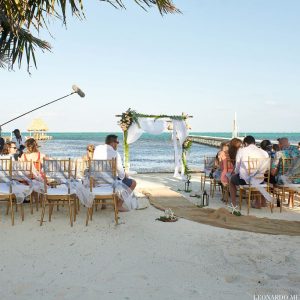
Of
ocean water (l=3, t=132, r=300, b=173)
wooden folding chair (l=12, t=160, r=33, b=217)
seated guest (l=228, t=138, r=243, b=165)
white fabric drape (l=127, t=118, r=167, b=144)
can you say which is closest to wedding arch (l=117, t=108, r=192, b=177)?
white fabric drape (l=127, t=118, r=167, b=144)

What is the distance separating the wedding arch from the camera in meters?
11.6

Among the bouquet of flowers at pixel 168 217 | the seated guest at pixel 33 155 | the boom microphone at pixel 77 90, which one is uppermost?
the boom microphone at pixel 77 90

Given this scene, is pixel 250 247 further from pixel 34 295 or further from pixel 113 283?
pixel 34 295

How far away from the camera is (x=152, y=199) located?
7105 millimetres

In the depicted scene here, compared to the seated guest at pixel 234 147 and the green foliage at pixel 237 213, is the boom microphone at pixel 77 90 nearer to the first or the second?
the seated guest at pixel 234 147

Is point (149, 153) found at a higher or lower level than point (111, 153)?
lower

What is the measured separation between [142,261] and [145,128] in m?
8.15

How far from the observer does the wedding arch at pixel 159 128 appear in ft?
38.1

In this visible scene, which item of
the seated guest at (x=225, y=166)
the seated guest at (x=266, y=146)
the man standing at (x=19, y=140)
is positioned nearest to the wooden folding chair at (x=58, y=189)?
the seated guest at (x=225, y=166)

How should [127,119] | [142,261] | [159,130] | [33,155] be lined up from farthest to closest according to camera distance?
[159,130] < [127,119] < [33,155] < [142,261]

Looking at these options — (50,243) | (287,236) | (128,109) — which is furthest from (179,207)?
(128,109)

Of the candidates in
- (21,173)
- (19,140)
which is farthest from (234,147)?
(19,140)

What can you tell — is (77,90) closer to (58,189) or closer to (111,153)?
(111,153)

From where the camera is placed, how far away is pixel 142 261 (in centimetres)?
378
